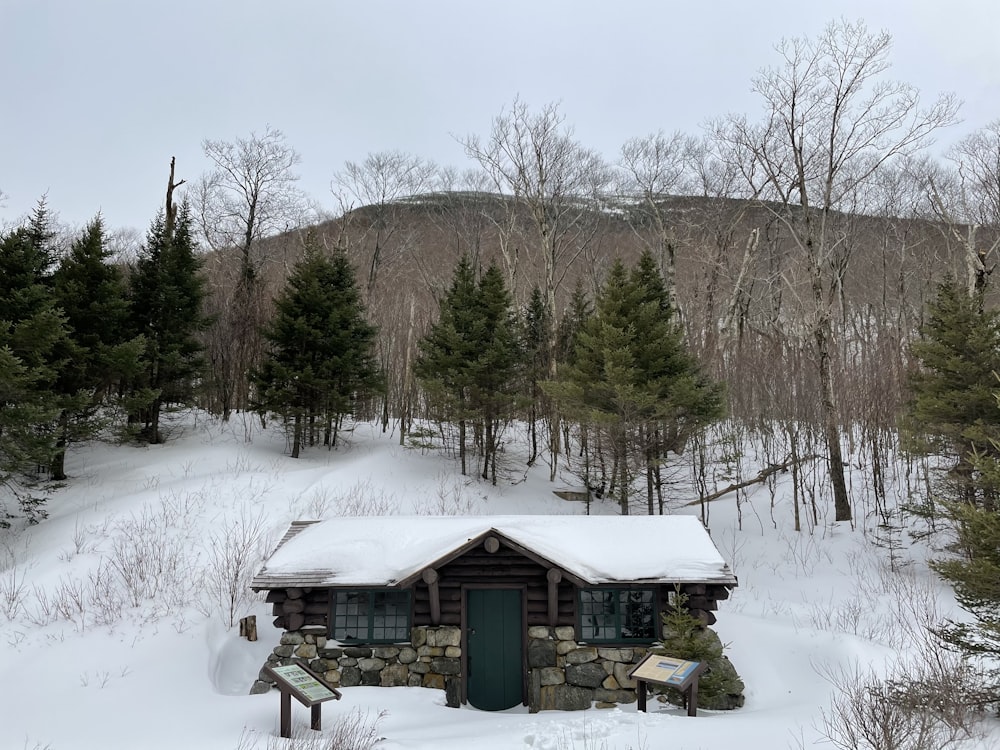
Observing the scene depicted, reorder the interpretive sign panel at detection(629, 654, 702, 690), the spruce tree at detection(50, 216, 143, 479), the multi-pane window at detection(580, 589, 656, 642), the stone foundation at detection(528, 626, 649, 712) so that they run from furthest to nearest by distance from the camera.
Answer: the spruce tree at detection(50, 216, 143, 479), the multi-pane window at detection(580, 589, 656, 642), the stone foundation at detection(528, 626, 649, 712), the interpretive sign panel at detection(629, 654, 702, 690)

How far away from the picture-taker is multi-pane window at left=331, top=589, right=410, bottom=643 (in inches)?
436

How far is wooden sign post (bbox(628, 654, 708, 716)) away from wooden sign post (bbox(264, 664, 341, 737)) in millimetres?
4339

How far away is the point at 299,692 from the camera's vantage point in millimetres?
7871

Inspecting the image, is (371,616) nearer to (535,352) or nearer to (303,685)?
(303,685)

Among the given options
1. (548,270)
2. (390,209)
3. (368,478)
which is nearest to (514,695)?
(368,478)

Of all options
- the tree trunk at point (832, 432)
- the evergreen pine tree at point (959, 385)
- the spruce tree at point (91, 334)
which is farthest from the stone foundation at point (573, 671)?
the spruce tree at point (91, 334)

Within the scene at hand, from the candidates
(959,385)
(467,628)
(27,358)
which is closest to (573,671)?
(467,628)

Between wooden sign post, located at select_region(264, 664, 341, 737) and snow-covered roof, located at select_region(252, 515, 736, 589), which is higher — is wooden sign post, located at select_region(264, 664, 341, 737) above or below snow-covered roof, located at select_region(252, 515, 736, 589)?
below

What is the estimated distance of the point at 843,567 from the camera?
16.7m

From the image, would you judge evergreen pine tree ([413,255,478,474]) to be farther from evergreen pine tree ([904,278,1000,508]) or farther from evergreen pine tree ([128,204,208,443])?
evergreen pine tree ([904,278,1000,508])

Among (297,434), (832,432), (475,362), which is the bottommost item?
(832,432)

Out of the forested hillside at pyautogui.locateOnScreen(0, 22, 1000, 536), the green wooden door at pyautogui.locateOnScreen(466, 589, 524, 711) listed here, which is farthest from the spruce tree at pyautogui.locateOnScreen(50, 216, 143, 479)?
the green wooden door at pyautogui.locateOnScreen(466, 589, 524, 711)

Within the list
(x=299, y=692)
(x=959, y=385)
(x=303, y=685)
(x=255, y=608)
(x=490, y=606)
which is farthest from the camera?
(x=959, y=385)

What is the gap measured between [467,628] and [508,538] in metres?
2.01
